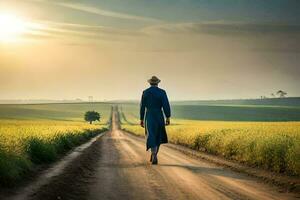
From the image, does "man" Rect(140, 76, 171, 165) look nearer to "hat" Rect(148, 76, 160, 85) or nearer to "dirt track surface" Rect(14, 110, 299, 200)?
"hat" Rect(148, 76, 160, 85)

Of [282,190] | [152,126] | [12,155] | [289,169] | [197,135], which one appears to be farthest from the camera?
[197,135]

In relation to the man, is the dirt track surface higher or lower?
lower

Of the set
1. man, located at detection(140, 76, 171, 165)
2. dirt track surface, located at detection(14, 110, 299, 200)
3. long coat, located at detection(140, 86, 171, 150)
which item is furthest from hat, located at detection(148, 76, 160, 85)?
dirt track surface, located at detection(14, 110, 299, 200)

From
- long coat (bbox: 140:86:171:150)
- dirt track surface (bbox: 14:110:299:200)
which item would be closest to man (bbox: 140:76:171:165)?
long coat (bbox: 140:86:171:150)

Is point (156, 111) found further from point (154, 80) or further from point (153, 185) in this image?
point (153, 185)

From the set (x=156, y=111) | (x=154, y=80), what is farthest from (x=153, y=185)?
(x=154, y=80)

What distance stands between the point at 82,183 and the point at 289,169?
22.4ft

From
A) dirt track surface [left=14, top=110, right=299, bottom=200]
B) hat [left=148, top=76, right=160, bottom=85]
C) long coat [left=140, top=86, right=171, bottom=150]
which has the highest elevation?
hat [left=148, top=76, right=160, bottom=85]

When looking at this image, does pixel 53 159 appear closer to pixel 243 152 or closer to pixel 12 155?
pixel 12 155

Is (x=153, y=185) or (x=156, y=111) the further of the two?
(x=156, y=111)

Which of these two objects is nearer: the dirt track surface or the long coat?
the dirt track surface

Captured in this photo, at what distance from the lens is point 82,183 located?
38.0 feet

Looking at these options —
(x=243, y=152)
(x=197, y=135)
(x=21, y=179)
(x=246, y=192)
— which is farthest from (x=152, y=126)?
(x=197, y=135)

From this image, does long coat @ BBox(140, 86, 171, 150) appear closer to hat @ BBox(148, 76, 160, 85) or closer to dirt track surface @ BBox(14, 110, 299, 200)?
hat @ BBox(148, 76, 160, 85)
